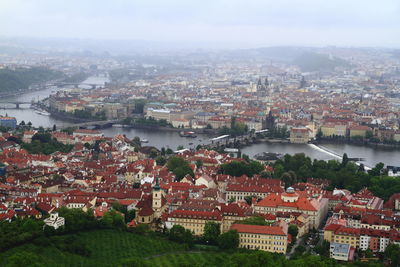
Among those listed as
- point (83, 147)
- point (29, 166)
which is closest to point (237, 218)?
point (29, 166)

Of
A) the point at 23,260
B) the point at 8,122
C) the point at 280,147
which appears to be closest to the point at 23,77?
the point at 8,122

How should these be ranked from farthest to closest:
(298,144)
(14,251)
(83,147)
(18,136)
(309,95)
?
(309,95) < (298,144) < (18,136) < (83,147) < (14,251)

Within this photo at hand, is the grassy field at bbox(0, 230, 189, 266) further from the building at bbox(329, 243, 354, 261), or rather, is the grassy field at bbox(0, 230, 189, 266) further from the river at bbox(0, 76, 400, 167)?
the river at bbox(0, 76, 400, 167)

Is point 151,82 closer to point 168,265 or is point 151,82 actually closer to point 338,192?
point 338,192

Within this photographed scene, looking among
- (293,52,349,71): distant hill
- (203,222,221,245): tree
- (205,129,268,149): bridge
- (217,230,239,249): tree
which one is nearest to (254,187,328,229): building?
(203,222,221,245): tree

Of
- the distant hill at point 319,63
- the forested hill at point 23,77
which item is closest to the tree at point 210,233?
the forested hill at point 23,77

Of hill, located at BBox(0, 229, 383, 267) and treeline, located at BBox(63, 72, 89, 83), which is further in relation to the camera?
treeline, located at BBox(63, 72, 89, 83)
